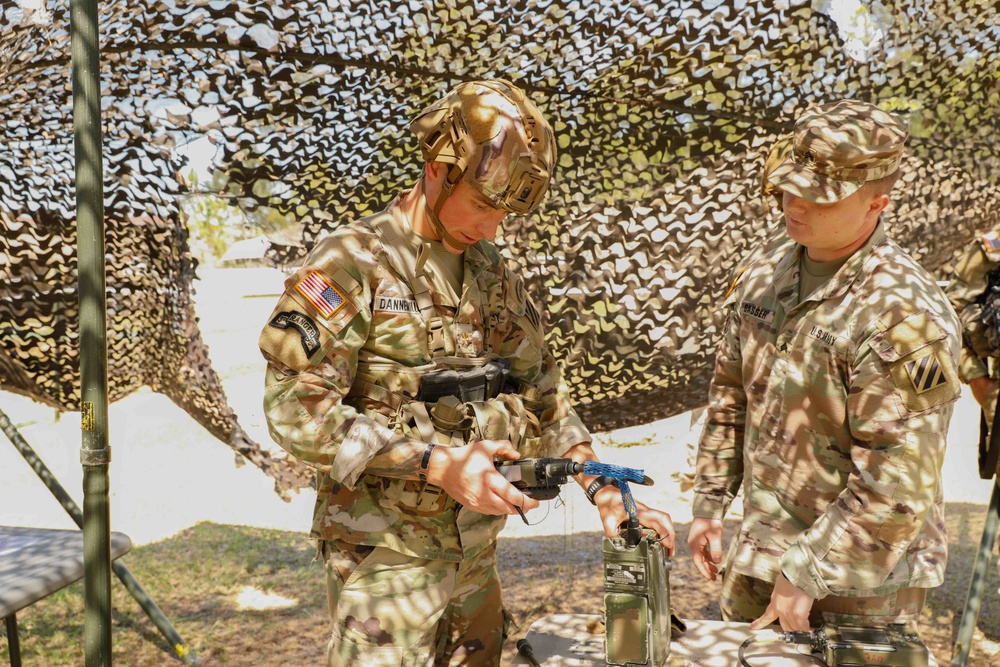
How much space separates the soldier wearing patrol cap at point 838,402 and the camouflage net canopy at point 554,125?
74.8 inches

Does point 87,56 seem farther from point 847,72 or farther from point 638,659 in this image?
point 847,72

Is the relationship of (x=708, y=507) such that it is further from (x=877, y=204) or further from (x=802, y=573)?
(x=877, y=204)

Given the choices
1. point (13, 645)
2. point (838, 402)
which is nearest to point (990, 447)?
point (838, 402)

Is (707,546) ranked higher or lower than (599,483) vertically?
lower

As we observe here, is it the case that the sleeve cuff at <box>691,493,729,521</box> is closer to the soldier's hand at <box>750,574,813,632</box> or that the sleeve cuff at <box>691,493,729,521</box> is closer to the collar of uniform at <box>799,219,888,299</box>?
the soldier's hand at <box>750,574,813,632</box>

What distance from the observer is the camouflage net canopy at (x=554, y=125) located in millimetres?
4051

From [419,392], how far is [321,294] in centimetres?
35

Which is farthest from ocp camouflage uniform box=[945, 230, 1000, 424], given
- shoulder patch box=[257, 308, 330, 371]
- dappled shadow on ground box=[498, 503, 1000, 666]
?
shoulder patch box=[257, 308, 330, 371]

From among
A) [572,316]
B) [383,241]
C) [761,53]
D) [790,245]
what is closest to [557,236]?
[572,316]

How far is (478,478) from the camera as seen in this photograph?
199cm

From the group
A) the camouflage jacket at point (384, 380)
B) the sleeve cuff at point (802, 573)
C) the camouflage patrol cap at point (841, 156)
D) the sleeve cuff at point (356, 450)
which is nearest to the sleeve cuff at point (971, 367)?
the camouflage patrol cap at point (841, 156)

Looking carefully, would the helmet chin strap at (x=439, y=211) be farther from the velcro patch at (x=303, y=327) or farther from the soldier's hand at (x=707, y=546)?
the soldier's hand at (x=707, y=546)

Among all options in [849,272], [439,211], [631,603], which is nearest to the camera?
[631,603]

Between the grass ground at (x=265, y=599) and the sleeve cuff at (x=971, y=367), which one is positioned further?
the grass ground at (x=265, y=599)
